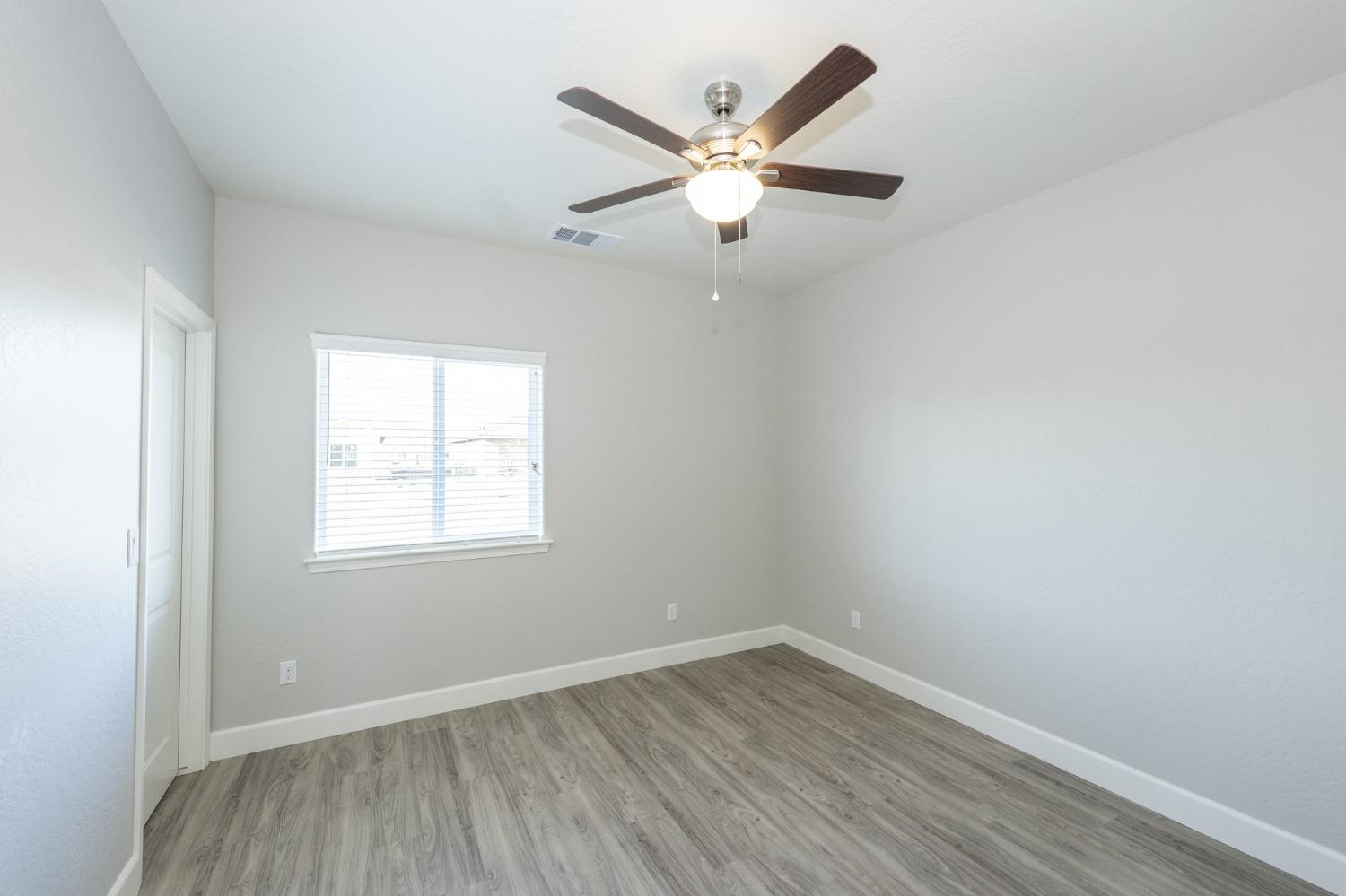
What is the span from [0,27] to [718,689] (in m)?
3.83

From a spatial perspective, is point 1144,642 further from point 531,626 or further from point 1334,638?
point 531,626

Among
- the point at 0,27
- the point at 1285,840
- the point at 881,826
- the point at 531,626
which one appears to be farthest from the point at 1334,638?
the point at 0,27

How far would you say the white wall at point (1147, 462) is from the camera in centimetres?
210

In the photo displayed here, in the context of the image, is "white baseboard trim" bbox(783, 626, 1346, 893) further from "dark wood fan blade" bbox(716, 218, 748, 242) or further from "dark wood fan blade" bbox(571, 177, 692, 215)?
"dark wood fan blade" bbox(571, 177, 692, 215)

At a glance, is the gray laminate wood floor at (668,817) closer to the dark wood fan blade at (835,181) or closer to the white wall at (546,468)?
the white wall at (546,468)

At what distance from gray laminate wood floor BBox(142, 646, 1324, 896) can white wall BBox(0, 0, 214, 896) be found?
0.60 metres

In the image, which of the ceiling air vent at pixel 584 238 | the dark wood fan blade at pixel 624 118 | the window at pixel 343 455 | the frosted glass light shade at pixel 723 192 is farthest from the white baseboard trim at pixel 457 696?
the dark wood fan blade at pixel 624 118

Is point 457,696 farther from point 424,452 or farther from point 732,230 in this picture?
point 732,230

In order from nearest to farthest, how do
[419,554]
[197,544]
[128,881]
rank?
1. [128,881]
2. [197,544]
3. [419,554]

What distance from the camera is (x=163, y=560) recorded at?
2.55 m

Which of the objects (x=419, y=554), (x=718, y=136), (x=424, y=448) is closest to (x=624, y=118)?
(x=718, y=136)

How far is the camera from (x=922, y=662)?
11.5 ft

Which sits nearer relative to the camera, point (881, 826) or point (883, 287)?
point (881, 826)

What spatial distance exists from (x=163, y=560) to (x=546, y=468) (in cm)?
187
